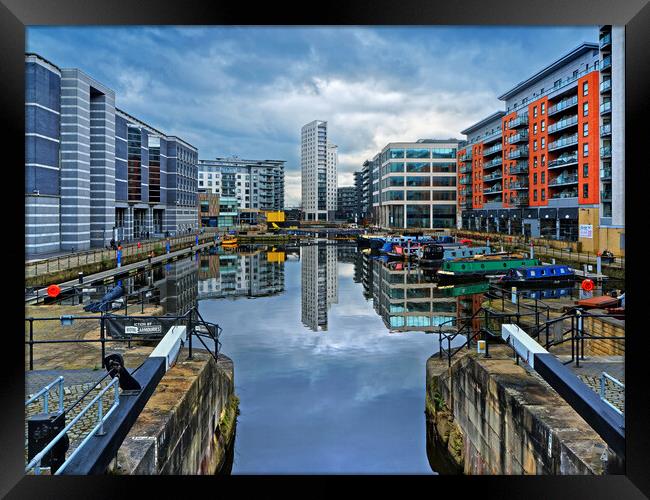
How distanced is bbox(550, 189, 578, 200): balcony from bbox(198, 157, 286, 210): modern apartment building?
10303 cm

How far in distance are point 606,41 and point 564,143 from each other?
1304 cm

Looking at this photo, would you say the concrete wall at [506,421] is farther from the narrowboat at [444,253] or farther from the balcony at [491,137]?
the balcony at [491,137]

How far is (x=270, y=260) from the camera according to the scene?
6266 centimetres

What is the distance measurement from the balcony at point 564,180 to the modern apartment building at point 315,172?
421 feet

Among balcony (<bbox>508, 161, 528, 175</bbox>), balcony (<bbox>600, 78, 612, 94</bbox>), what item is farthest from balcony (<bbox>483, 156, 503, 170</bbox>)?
balcony (<bbox>600, 78, 612, 94</bbox>)

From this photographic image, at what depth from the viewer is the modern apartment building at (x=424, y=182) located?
325 ft

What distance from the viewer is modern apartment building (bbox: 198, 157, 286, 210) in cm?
15188

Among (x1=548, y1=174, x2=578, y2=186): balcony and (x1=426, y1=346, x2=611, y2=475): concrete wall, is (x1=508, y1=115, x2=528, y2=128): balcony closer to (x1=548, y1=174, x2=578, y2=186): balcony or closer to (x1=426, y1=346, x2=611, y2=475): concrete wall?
(x1=548, y1=174, x2=578, y2=186): balcony

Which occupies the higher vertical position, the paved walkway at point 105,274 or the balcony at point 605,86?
the balcony at point 605,86

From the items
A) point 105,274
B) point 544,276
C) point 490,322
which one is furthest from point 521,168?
point 105,274

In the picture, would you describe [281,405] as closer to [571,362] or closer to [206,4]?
[571,362]

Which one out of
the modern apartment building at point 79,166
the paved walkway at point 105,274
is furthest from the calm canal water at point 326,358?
the modern apartment building at point 79,166

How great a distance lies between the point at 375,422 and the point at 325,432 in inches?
61.8
